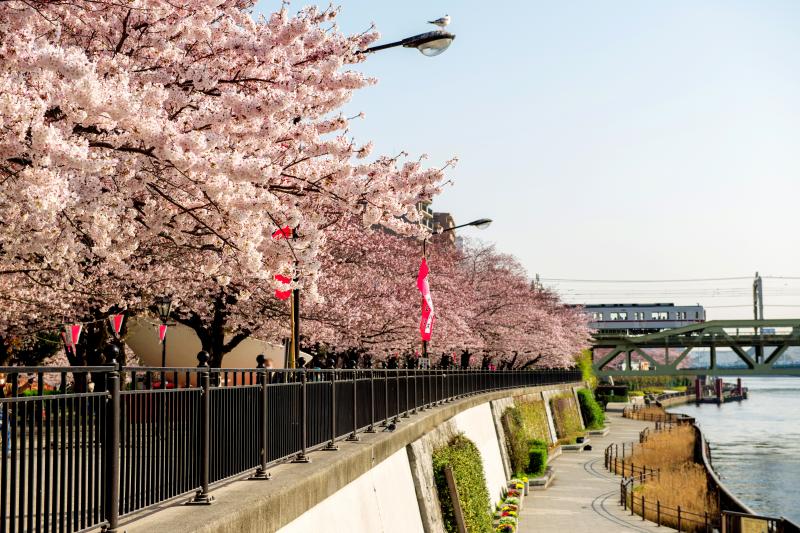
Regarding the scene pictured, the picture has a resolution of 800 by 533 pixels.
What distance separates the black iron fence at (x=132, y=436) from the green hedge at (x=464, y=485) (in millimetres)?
8928

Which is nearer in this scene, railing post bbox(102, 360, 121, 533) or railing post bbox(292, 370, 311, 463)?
railing post bbox(102, 360, 121, 533)

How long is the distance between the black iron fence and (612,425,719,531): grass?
83.7 ft

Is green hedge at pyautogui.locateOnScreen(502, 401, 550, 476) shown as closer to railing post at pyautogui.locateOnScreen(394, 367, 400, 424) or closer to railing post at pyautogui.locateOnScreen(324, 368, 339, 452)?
railing post at pyautogui.locateOnScreen(394, 367, 400, 424)

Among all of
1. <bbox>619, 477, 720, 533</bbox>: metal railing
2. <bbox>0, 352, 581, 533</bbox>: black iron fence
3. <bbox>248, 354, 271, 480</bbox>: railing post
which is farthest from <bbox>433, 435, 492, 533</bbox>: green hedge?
<bbox>248, 354, 271, 480</bbox>: railing post

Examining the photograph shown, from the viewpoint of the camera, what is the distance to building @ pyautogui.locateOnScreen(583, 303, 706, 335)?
12006 centimetres

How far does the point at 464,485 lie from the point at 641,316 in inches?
4194

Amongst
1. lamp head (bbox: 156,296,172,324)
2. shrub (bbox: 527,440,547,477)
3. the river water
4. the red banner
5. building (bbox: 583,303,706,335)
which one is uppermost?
building (bbox: 583,303,706,335)

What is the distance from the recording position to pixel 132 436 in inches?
288

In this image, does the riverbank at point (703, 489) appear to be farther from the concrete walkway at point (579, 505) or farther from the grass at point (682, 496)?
the concrete walkway at point (579, 505)

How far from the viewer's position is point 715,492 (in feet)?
154

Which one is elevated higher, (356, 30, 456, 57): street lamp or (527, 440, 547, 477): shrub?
(356, 30, 456, 57): street lamp

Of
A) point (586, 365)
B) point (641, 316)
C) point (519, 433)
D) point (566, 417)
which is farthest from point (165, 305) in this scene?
point (641, 316)

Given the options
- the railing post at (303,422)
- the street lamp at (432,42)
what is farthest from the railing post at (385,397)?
the street lamp at (432,42)

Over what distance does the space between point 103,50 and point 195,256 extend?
29.4 ft
